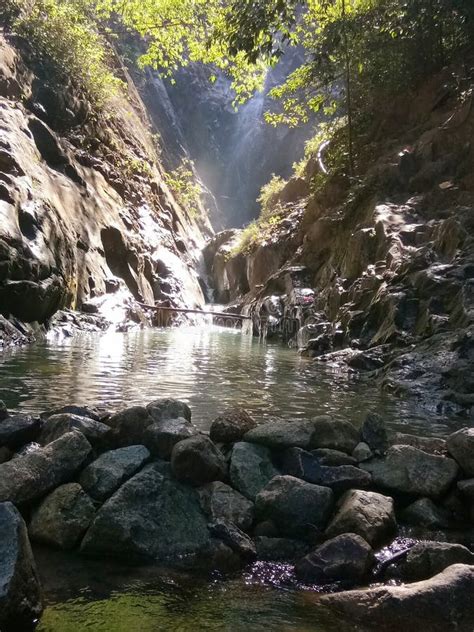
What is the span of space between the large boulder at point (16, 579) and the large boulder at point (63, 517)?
0.69m

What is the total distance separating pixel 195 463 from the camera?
3973 millimetres

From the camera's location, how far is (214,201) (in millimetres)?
58750

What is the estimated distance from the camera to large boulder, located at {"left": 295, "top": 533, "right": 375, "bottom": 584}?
3.16 meters

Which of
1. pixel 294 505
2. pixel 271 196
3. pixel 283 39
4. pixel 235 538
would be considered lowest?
pixel 235 538

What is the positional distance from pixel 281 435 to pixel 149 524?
1492 millimetres

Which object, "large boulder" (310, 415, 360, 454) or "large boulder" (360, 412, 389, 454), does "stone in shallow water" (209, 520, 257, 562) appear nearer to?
"large boulder" (310, 415, 360, 454)

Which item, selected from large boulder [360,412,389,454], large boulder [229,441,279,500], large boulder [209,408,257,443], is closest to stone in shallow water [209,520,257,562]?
large boulder [229,441,279,500]

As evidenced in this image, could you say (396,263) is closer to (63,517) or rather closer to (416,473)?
(416,473)

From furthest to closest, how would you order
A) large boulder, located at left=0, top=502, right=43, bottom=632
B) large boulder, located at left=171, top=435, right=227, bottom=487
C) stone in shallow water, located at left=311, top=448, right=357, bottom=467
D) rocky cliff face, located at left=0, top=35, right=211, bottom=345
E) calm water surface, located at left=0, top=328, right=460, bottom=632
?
rocky cliff face, located at left=0, top=35, right=211, bottom=345 → stone in shallow water, located at left=311, top=448, right=357, bottom=467 → large boulder, located at left=171, top=435, right=227, bottom=487 → calm water surface, located at left=0, top=328, right=460, bottom=632 → large boulder, located at left=0, top=502, right=43, bottom=632

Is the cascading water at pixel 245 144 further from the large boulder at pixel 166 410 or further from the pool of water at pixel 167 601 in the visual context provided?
the pool of water at pixel 167 601

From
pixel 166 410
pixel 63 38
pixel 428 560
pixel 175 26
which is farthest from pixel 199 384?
pixel 63 38

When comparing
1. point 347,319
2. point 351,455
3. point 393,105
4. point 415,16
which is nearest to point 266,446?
point 351,455

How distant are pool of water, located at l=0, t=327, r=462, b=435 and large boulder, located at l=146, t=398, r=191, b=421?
1.00 m

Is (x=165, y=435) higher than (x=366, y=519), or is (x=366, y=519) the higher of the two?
(x=165, y=435)
